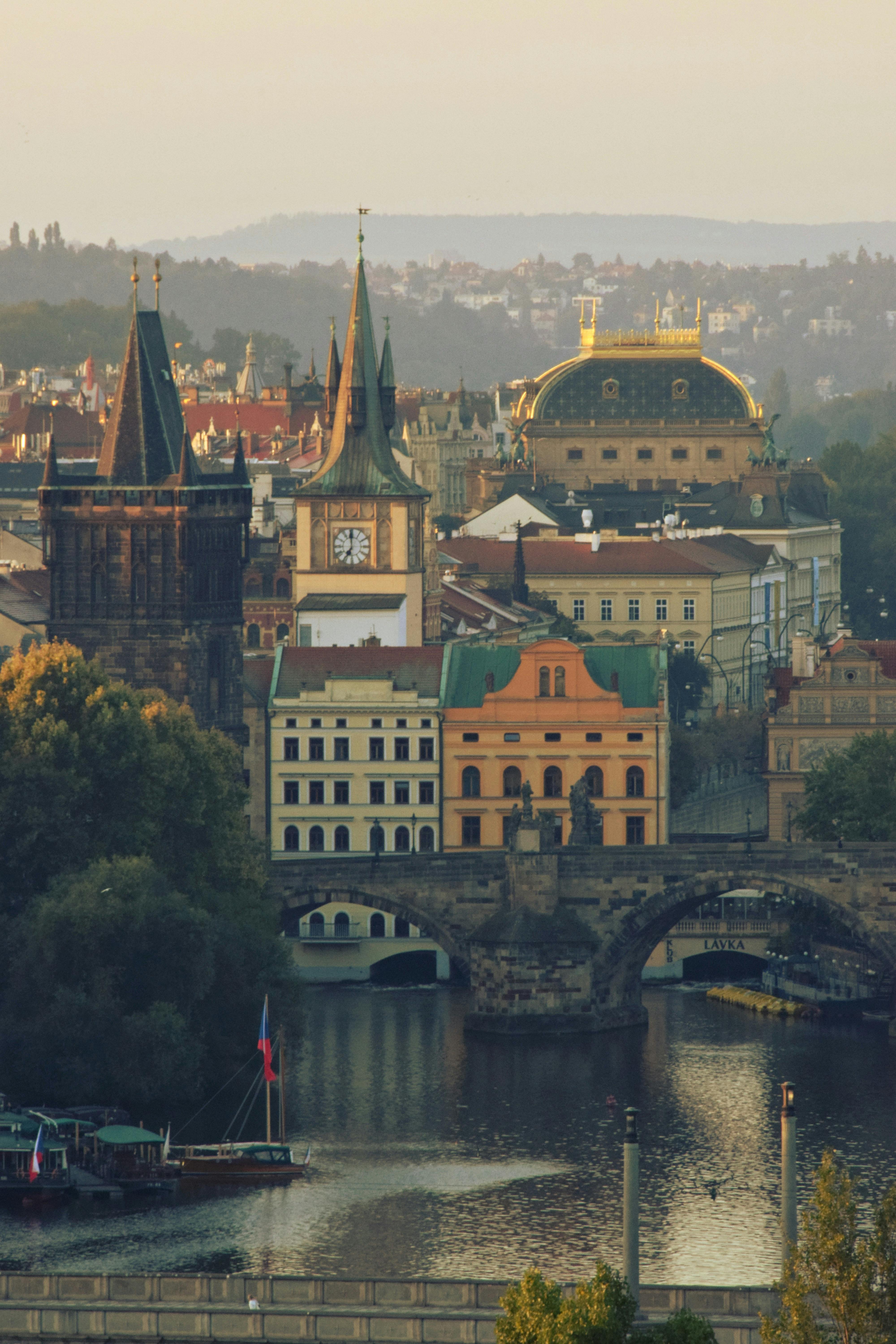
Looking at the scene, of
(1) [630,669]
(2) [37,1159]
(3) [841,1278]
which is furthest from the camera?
(1) [630,669]

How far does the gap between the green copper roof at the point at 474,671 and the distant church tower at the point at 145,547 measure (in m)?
11.2

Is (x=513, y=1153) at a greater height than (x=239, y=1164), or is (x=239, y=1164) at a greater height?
(x=513, y=1153)

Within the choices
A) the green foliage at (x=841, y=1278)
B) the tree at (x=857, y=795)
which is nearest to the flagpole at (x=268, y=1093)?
the tree at (x=857, y=795)

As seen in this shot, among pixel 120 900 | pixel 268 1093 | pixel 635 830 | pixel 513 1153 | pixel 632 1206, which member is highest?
pixel 635 830

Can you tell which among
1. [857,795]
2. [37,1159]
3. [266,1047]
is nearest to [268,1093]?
[266,1047]

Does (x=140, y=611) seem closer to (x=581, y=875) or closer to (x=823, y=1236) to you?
(x=581, y=875)

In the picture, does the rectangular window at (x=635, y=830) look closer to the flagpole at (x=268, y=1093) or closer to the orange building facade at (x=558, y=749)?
the orange building facade at (x=558, y=749)

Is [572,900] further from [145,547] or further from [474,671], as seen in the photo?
[145,547]

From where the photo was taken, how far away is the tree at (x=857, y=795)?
171m

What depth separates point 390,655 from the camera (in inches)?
7303

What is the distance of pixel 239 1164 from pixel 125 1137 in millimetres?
4252

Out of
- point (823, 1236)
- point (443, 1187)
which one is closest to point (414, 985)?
point (443, 1187)

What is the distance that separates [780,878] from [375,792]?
28346 mm

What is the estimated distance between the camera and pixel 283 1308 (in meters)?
98.3
